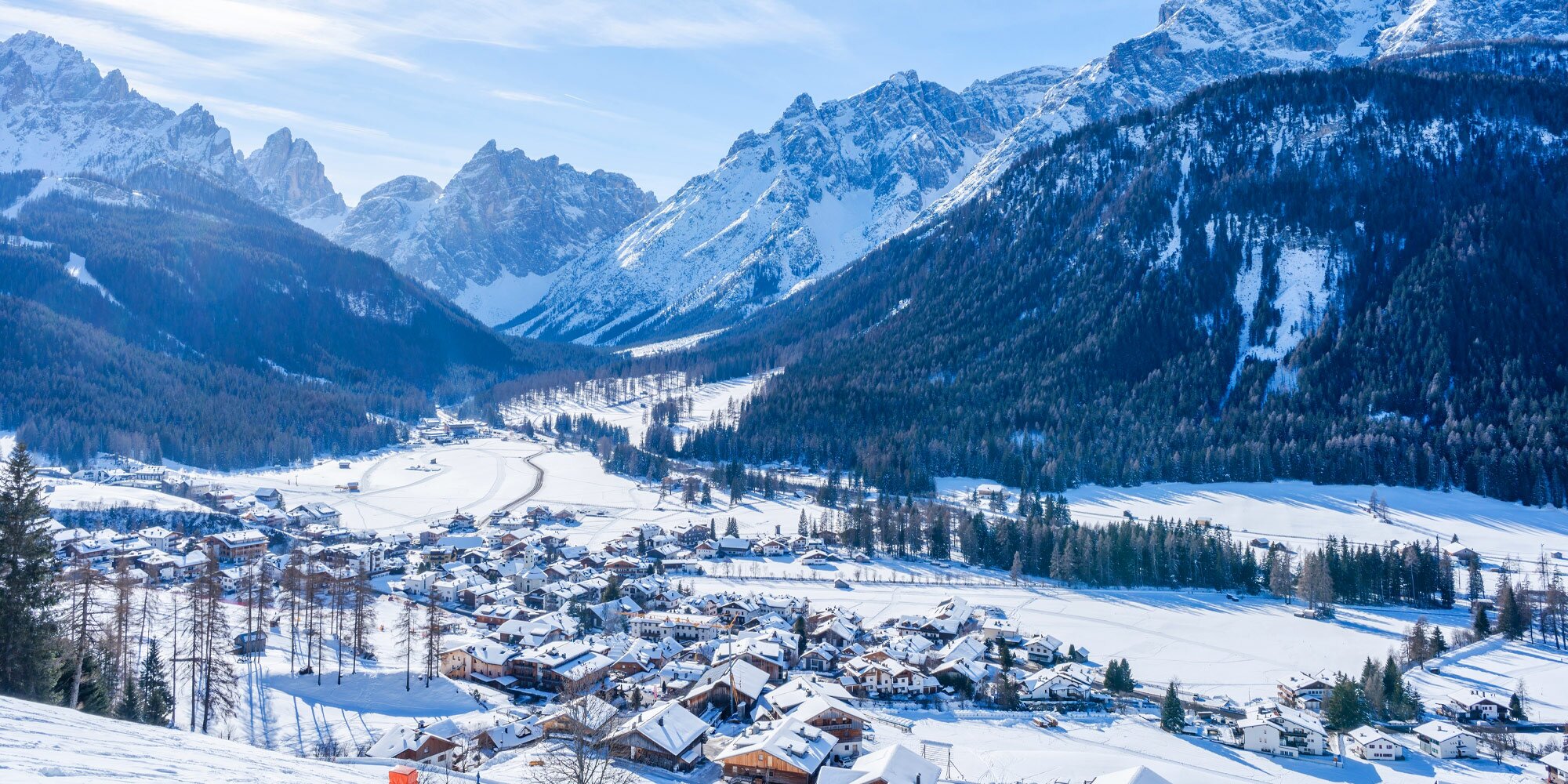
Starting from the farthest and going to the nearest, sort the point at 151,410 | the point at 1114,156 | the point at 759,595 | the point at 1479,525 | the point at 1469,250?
the point at 1114,156, the point at 151,410, the point at 1469,250, the point at 1479,525, the point at 759,595

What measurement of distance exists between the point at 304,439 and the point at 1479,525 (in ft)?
462

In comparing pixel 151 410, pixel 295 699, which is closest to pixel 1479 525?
pixel 295 699

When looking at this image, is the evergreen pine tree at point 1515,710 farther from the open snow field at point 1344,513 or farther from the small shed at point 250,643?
the small shed at point 250,643

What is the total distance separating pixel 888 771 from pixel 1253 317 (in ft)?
391

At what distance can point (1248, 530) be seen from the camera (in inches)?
3622

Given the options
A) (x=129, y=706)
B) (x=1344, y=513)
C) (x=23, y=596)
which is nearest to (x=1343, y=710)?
(x=129, y=706)

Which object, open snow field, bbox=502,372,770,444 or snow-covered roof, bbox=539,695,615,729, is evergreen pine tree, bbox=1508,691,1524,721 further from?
open snow field, bbox=502,372,770,444

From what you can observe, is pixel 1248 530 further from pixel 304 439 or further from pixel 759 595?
pixel 304 439

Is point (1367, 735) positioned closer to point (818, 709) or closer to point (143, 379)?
point (818, 709)

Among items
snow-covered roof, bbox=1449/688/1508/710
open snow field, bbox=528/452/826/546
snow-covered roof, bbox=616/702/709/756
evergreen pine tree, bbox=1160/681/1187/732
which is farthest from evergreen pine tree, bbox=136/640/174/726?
snow-covered roof, bbox=1449/688/1508/710

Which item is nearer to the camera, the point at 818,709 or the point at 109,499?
the point at 818,709

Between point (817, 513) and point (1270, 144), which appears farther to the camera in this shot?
point (1270, 144)

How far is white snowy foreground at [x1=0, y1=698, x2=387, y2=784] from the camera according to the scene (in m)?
12.4

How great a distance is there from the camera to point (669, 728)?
38.0 m
